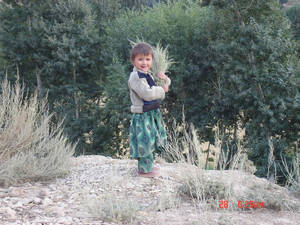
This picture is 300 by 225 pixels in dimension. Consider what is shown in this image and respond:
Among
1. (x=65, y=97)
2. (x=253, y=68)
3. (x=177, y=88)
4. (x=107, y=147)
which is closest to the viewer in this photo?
(x=253, y=68)

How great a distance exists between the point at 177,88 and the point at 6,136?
5.54 meters

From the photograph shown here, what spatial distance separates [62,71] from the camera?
1245 cm

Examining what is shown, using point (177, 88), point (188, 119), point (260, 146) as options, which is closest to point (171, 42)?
point (177, 88)

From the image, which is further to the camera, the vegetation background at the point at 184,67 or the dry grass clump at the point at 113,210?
the vegetation background at the point at 184,67

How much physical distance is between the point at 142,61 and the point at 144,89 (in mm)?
372

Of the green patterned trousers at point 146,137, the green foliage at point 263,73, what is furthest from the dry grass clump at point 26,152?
the green foliage at point 263,73

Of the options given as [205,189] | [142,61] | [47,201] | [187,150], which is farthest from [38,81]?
[187,150]

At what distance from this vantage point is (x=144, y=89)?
4.66m

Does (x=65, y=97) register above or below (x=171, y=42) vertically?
below

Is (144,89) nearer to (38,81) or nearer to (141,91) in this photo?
(141,91)

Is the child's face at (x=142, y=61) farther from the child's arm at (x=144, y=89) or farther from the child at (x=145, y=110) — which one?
the child's arm at (x=144, y=89)

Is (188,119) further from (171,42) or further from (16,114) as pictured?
(16,114)

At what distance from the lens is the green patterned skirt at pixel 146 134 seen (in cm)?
482
